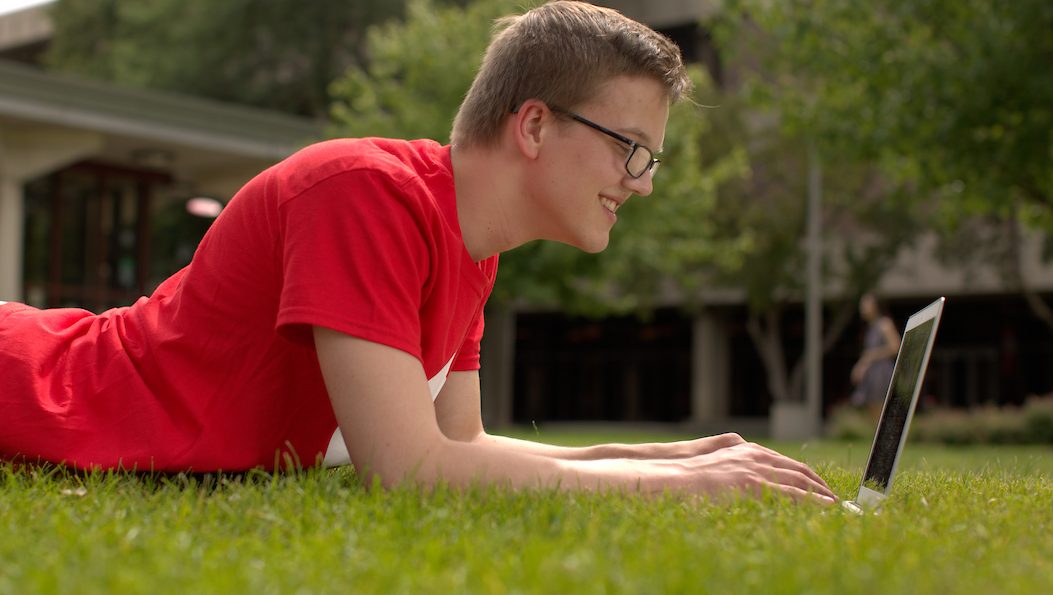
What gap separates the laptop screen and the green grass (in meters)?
0.13

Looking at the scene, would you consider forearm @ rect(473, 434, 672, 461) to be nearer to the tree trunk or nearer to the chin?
the chin

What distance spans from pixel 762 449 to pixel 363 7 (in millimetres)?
32771

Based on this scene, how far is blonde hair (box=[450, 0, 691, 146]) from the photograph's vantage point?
3.20 meters

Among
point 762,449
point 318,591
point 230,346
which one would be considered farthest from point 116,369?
point 762,449

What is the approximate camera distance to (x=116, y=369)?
3250mm

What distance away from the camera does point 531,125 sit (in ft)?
10.5

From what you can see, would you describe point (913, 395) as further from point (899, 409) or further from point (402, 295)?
point (402, 295)

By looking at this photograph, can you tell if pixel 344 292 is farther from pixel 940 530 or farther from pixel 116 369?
pixel 940 530

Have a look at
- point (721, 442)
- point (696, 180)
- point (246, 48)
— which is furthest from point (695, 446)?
point (246, 48)

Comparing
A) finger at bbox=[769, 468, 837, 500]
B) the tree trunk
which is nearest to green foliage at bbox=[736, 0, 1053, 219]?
finger at bbox=[769, 468, 837, 500]

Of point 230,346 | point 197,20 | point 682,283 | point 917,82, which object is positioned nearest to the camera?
point 230,346

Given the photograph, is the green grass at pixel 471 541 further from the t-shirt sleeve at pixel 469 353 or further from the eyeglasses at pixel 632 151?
the eyeglasses at pixel 632 151

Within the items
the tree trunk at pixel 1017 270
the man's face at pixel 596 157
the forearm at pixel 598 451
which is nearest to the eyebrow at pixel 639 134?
the man's face at pixel 596 157

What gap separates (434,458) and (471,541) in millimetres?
534
